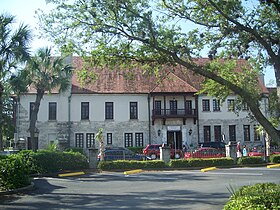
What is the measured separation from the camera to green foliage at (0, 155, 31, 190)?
13.3 meters

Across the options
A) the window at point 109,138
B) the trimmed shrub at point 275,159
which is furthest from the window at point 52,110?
the trimmed shrub at point 275,159

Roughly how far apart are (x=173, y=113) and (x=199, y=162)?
1436cm

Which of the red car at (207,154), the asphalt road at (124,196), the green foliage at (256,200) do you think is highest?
the green foliage at (256,200)

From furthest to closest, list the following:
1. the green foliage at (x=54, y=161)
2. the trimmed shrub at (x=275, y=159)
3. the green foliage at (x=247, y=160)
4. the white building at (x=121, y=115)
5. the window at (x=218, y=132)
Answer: the window at (x=218, y=132) → the white building at (x=121, y=115) → the trimmed shrub at (x=275, y=159) → the green foliage at (x=247, y=160) → the green foliage at (x=54, y=161)

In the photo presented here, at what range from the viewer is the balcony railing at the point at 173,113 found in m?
38.0

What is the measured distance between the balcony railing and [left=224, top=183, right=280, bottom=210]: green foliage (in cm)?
3073

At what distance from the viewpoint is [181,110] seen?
38688mm

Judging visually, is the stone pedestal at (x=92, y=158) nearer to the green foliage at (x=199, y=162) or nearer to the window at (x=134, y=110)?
the green foliage at (x=199, y=162)

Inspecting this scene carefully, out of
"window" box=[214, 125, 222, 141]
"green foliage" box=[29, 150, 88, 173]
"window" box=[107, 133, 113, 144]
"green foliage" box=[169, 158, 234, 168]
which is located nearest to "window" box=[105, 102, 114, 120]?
"window" box=[107, 133, 113, 144]

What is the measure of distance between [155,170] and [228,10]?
1568cm

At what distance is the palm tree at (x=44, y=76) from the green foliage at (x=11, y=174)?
41.8 ft

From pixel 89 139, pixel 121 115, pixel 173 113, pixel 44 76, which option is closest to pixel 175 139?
pixel 173 113

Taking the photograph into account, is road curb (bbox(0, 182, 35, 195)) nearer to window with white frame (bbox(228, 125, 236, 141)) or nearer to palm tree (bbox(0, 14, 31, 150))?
palm tree (bbox(0, 14, 31, 150))

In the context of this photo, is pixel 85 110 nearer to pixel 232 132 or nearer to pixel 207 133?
pixel 207 133
